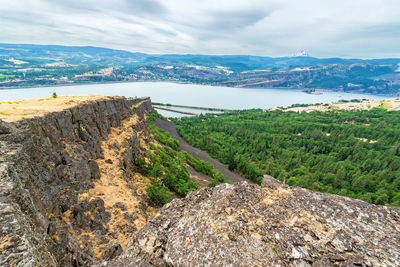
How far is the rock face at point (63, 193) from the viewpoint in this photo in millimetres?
6008

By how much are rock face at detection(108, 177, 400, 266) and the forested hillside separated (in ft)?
142

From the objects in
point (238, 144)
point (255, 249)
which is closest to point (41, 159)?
point (255, 249)

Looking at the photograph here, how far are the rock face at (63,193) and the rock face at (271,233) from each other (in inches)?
148

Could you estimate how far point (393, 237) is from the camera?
25.6 ft

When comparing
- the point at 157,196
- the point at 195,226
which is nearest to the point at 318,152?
the point at 157,196

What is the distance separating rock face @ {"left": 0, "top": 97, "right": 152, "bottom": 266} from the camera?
601cm

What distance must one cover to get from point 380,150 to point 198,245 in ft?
323

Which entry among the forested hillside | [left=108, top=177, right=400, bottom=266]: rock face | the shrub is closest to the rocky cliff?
[left=108, top=177, right=400, bottom=266]: rock face

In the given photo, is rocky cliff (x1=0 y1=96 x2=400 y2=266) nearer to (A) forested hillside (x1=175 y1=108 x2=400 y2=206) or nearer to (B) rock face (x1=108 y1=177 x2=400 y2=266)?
(B) rock face (x1=108 y1=177 x2=400 y2=266)

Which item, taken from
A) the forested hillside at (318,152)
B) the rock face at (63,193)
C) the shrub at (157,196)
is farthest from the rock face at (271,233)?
the forested hillside at (318,152)

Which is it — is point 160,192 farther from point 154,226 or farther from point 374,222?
point 374,222

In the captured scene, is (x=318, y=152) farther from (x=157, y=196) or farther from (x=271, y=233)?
(x=271, y=233)

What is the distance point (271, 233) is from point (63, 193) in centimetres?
1501

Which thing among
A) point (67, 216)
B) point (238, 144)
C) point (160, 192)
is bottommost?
point (238, 144)
